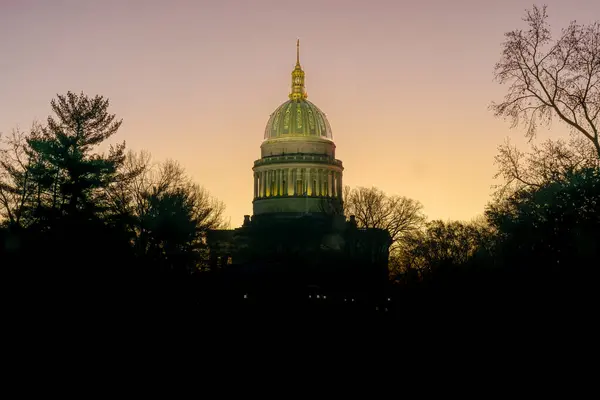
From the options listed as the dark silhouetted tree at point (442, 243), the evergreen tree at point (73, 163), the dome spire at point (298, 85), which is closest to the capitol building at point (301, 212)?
the dome spire at point (298, 85)

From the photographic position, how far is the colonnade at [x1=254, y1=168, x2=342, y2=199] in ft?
382

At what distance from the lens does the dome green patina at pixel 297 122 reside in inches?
4815

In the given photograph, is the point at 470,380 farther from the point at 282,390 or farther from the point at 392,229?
the point at 392,229

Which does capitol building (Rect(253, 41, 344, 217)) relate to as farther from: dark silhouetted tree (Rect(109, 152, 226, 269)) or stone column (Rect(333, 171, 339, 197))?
dark silhouetted tree (Rect(109, 152, 226, 269))

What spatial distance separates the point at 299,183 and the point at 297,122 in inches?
480

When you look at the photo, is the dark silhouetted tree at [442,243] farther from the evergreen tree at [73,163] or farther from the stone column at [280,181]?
the stone column at [280,181]

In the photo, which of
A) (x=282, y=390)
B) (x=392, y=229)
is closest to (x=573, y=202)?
(x=282, y=390)

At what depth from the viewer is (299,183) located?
11738cm

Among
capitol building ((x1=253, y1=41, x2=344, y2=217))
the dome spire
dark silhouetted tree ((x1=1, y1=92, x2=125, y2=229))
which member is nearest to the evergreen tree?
dark silhouetted tree ((x1=1, y1=92, x2=125, y2=229))

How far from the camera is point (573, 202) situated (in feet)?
82.4

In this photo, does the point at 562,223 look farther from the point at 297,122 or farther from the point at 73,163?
the point at 297,122

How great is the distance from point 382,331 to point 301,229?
6677 cm

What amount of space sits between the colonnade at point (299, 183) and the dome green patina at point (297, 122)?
7.36m

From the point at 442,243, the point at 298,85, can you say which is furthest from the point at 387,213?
the point at 298,85
